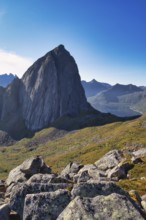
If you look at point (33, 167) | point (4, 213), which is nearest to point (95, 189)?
point (4, 213)

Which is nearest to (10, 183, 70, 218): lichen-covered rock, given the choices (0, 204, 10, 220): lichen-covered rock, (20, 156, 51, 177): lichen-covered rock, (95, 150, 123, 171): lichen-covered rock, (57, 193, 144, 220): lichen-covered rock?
(0, 204, 10, 220): lichen-covered rock

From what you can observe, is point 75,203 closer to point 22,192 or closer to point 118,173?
point 22,192

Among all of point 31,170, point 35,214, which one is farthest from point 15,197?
point 31,170

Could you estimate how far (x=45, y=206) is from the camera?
63.0 feet

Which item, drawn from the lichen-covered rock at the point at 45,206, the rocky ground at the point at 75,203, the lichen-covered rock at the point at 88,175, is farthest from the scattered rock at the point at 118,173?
the lichen-covered rock at the point at 45,206

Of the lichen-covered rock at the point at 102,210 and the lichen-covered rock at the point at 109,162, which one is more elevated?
the lichen-covered rock at the point at 102,210

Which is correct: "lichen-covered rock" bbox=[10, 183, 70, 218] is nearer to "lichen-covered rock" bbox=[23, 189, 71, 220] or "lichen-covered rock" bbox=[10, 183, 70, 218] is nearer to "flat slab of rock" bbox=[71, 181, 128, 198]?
"lichen-covered rock" bbox=[23, 189, 71, 220]

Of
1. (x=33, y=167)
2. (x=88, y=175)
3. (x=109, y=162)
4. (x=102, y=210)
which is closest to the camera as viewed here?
(x=102, y=210)

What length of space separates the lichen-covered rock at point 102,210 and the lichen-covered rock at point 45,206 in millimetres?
2429

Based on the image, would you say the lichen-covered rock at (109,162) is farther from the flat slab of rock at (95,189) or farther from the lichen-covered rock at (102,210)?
the lichen-covered rock at (102,210)

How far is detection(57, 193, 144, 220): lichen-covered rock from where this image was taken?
1598cm

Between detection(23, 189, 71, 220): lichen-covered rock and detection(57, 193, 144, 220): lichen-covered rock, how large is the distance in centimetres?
243

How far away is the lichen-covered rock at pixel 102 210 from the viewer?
16.0 m

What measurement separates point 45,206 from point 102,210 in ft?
13.9
